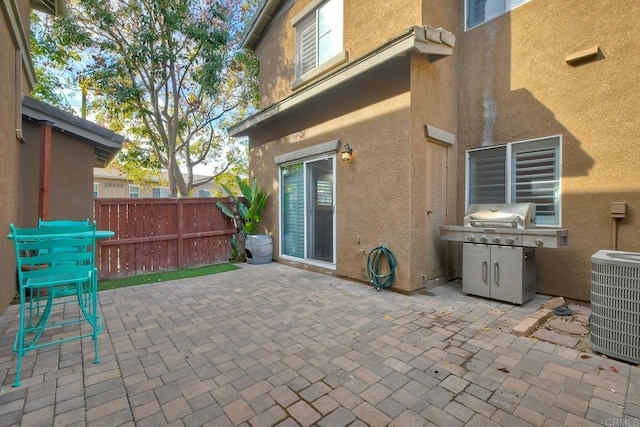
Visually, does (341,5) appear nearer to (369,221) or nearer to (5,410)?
(369,221)

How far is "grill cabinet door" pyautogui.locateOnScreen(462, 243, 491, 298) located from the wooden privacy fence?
6.09 metres

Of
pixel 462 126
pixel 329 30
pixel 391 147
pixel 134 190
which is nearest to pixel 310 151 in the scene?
pixel 391 147

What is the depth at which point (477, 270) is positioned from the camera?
471cm

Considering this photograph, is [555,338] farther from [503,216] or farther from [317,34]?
[317,34]

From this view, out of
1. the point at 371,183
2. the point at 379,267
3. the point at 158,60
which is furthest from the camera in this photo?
the point at 158,60

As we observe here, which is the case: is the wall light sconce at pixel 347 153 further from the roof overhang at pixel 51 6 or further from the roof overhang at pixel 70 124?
the roof overhang at pixel 51 6

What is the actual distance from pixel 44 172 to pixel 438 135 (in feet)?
22.7

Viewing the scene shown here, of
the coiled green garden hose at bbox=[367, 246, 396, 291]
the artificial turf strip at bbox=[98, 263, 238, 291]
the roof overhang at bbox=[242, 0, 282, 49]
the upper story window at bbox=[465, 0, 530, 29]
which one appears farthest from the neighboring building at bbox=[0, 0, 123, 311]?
the upper story window at bbox=[465, 0, 530, 29]

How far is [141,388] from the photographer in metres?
2.45

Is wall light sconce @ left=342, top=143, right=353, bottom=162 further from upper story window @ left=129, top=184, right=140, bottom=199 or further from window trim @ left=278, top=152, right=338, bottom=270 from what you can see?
upper story window @ left=129, top=184, right=140, bottom=199

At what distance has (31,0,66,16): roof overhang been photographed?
775cm

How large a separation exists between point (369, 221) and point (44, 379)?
4.66 metres

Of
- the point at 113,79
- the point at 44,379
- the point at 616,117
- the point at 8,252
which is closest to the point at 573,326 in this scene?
the point at 616,117

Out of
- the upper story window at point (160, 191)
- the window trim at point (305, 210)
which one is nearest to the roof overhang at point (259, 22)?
the window trim at point (305, 210)
